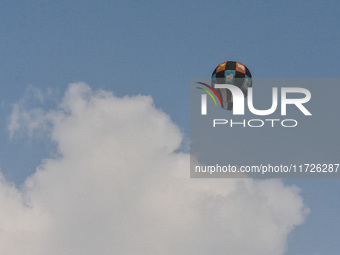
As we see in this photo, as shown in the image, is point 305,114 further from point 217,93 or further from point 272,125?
point 217,93

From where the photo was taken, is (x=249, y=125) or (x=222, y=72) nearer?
(x=222, y=72)

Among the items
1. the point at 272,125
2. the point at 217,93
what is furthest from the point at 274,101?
the point at 217,93

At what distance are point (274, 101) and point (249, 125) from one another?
3700 millimetres

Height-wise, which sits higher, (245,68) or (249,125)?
(245,68)

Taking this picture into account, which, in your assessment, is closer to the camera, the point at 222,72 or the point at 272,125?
the point at 222,72

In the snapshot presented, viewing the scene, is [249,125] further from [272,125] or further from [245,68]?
[245,68]

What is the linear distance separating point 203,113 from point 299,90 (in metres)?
10.7

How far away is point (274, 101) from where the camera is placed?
6150 cm

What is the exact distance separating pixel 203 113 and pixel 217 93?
12.6ft

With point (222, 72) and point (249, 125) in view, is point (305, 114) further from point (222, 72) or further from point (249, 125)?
point (222, 72)

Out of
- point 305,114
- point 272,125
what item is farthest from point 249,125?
point 305,114

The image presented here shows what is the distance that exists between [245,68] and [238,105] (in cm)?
453

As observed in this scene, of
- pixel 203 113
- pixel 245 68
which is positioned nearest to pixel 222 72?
pixel 245 68

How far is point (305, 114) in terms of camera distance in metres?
62.8
